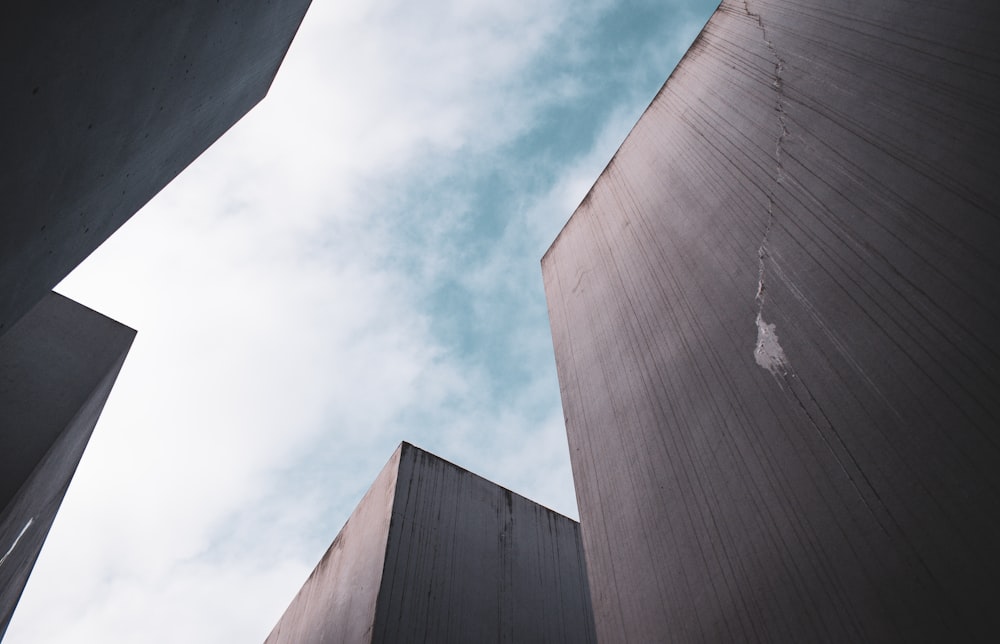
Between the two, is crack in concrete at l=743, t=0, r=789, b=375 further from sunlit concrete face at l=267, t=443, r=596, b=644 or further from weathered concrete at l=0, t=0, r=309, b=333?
sunlit concrete face at l=267, t=443, r=596, b=644

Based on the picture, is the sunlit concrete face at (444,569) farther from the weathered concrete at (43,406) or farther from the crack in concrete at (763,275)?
the crack in concrete at (763,275)

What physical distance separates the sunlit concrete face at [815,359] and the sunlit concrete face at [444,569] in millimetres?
2716

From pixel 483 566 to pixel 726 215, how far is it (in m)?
4.45

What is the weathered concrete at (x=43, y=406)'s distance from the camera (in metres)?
3.77

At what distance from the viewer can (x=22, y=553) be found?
13.4 ft

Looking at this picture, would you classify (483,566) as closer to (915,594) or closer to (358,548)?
(358,548)

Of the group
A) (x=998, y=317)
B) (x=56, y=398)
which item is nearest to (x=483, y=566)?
(x=56, y=398)

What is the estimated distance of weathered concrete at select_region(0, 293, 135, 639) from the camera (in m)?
3.77

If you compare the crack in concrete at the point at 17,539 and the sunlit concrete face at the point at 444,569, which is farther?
the sunlit concrete face at the point at 444,569

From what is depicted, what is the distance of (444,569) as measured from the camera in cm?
495

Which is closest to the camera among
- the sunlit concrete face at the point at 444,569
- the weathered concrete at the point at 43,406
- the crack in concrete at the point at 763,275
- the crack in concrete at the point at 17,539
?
the crack in concrete at the point at 763,275

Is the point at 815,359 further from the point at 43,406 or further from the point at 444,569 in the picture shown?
the point at 43,406

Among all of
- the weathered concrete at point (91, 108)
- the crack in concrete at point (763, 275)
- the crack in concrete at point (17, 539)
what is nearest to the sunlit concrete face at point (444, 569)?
the crack in concrete at point (17, 539)

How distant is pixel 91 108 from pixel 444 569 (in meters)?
4.73
